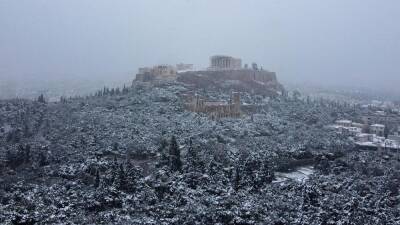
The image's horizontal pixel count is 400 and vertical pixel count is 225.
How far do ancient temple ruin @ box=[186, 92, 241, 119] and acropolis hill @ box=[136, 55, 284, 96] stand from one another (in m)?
8.48

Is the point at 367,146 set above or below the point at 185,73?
below

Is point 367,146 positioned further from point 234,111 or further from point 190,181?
point 190,181

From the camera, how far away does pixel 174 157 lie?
36.4 m

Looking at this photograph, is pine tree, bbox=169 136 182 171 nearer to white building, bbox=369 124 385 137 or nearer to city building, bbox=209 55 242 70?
white building, bbox=369 124 385 137

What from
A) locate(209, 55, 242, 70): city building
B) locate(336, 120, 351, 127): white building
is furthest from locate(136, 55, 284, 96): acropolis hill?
locate(336, 120, 351, 127): white building

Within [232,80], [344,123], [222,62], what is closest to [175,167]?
[344,123]

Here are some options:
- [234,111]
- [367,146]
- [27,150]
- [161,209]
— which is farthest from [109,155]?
[367,146]

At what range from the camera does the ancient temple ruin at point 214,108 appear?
53.4m

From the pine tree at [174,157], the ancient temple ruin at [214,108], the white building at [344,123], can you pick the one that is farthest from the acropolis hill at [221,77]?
the pine tree at [174,157]

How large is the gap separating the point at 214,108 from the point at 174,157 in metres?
18.2

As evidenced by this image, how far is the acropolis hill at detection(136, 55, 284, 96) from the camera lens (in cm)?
6481

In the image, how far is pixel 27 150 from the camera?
3816cm

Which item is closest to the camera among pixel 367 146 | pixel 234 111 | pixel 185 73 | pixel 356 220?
pixel 356 220

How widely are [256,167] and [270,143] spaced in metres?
8.24
